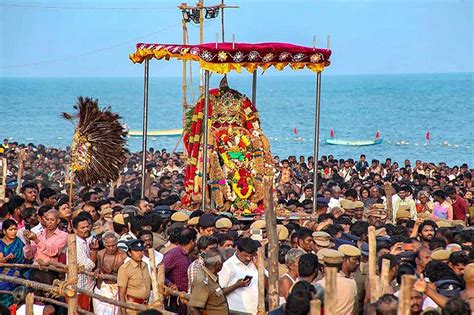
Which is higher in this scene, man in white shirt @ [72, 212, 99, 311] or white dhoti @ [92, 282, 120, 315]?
man in white shirt @ [72, 212, 99, 311]

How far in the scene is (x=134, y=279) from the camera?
12609 mm

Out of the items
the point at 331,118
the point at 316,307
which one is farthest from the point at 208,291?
the point at 331,118

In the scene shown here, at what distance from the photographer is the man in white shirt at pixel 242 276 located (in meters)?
12.5

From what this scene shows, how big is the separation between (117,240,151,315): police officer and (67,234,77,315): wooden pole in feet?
1.45

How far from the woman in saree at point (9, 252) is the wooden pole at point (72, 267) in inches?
37.6

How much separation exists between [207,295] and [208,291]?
0.04m

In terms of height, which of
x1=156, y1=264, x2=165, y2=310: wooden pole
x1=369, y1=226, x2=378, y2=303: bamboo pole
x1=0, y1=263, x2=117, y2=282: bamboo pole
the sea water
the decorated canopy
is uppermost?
the decorated canopy

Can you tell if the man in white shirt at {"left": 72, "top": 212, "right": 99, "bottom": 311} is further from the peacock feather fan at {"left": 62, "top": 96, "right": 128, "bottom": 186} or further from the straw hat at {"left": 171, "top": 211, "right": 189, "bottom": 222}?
the peacock feather fan at {"left": 62, "top": 96, "right": 128, "bottom": 186}

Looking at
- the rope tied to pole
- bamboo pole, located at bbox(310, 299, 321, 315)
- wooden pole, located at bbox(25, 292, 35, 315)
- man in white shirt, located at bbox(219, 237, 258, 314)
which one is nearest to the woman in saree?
the rope tied to pole

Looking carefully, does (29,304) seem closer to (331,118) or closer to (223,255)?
(223,255)

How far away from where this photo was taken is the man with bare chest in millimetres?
13195

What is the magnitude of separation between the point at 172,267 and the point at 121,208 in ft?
12.8

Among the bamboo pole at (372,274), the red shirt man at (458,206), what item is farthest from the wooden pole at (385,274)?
the red shirt man at (458,206)

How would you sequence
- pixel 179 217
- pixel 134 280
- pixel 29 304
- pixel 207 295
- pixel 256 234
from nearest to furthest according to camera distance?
pixel 207 295 → pixel 29 304 → pixel 134 280 → pixel 256 234 → pixel 179 217
